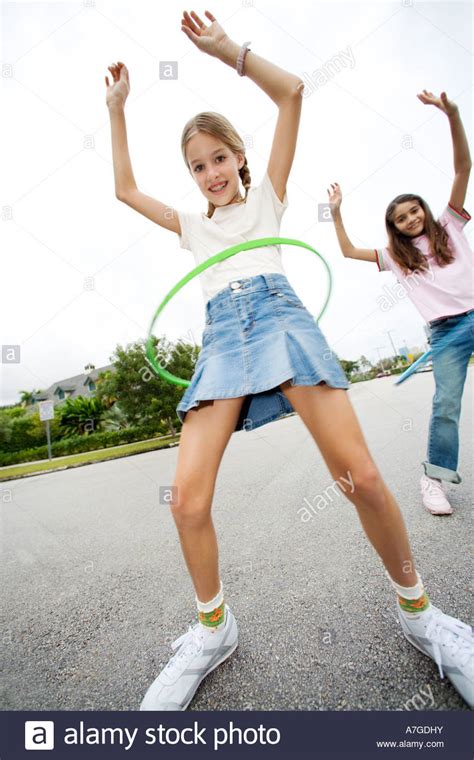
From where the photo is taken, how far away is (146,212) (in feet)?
4.95

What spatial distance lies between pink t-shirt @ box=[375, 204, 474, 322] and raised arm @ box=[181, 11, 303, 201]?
142 cm

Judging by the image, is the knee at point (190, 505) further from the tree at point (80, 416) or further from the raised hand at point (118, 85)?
the tree at point (80, 416)

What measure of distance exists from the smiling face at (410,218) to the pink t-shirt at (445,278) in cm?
6

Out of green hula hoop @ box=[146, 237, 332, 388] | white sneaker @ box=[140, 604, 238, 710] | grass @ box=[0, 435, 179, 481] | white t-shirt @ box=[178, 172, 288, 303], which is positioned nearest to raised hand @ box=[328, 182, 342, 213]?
green hula hoop @ box=[146, 237, 332, 388]

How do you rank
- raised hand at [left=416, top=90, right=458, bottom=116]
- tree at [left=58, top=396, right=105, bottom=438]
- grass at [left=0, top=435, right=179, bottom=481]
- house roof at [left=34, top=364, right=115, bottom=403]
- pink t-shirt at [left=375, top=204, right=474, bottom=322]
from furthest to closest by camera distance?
house roof at [left=34, top=364, right=115, bottom=403], tree at [left=58, top=396, right=105, bottom=438], grass at [left=0, top=435, right=179, bottom=481], pink t-shirt at [left=375, top=204, right=474, bottom=322], raised hand at [left=416, top=90, right=458, bottom=116]

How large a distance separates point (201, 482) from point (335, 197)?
1934mm

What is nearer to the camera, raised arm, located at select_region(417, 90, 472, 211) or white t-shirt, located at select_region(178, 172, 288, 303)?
white t-shirt, located at select_region(178, 172, 288, 303)

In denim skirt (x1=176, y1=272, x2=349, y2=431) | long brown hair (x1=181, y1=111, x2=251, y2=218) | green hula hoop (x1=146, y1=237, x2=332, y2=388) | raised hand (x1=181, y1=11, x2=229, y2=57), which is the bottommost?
denim skirt (x1=176, y1=272, x2=349, y2=431)

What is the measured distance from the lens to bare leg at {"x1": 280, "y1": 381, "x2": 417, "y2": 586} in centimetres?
109

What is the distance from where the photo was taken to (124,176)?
5.05 feet

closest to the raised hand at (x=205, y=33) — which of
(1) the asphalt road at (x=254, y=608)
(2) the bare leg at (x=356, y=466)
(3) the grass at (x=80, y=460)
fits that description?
(2) the bare leg at (x=356, y=466)

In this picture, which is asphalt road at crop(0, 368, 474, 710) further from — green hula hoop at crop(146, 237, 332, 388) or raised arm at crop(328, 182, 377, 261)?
raised arm at crop(328, 182, 377, 261)
